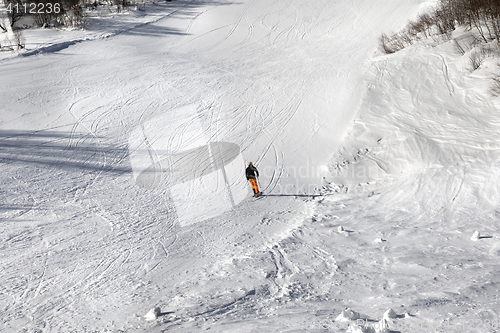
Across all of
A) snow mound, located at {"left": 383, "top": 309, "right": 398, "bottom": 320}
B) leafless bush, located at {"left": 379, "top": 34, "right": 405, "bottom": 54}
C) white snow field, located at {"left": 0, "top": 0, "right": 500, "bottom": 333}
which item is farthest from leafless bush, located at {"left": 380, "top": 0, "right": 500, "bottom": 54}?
snow mound, located at {"left": 383, "top": 309, "right": 398, "bottom": 320}

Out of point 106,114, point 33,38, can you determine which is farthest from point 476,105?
point 33,38

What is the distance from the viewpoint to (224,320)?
263 inches

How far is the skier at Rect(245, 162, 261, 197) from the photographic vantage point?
12.2 metres

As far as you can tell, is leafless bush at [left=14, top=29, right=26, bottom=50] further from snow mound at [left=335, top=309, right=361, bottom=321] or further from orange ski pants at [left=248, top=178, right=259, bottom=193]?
snow mound at [left=335, top=309, right=361, bottom=321]

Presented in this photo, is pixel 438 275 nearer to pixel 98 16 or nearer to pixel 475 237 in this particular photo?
pixel 475 237

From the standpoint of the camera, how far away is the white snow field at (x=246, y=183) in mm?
7242

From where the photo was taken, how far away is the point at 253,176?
12.2m

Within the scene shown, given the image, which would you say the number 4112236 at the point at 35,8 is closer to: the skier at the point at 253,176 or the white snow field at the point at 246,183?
the white snow field at the point at 246,183

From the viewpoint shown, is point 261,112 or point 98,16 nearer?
point 261,112

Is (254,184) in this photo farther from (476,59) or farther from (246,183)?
(476,59)

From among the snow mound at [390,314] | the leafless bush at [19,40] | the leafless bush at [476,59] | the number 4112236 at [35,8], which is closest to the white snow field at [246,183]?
the snow mound at [390,314]

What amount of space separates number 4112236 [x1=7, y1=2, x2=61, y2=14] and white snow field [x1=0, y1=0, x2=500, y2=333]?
2500 mm

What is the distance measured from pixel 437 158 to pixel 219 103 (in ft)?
30.3

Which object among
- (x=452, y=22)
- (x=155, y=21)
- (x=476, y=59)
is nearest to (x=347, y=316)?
(x=476, y=59)
